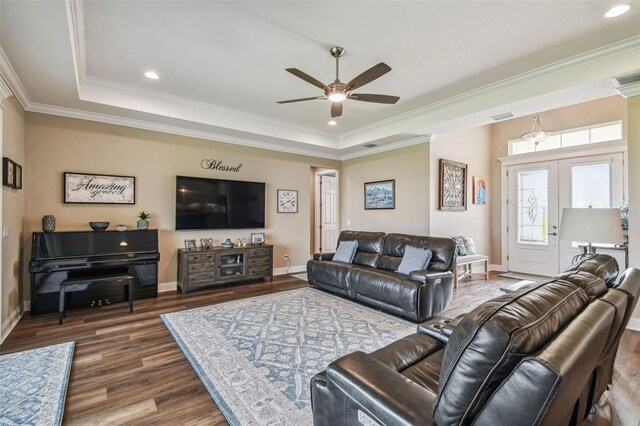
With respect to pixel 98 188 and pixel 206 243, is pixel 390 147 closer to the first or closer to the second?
pixel 206 243

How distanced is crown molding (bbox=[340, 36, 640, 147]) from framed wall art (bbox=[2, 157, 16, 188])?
5.16 m

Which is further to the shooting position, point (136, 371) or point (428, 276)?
point (428, 276)

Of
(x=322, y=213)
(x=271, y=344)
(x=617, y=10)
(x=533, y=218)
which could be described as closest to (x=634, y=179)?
(x=617, y=10)

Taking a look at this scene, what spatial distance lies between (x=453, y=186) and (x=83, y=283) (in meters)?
6.17

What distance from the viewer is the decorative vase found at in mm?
3858

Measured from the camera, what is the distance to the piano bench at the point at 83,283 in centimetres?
346

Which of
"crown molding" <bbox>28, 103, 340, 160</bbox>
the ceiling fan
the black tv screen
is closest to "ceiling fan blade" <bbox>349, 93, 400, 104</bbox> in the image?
the ceiling fan

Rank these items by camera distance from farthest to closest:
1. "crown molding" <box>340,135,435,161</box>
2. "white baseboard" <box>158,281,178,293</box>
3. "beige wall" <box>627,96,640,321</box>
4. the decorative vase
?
"crown molding" <box>340,135,435,161</box>
"white baseboard" <box>158,281,178,293</box>
the decorative vase
"beige wall" <box>627,96,640,321</box>

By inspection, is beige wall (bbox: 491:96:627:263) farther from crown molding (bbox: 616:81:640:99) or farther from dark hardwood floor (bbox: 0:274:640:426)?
dark hardwood floor (bbox: 0:274:640:426)

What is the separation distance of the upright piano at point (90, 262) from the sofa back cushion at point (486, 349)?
14.6ft

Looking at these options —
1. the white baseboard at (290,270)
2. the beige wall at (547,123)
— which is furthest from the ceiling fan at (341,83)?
the beige wall at (547,123)

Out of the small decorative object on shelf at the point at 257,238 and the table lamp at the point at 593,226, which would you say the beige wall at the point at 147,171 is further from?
the table lamp at the point at 593,226

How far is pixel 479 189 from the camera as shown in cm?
668

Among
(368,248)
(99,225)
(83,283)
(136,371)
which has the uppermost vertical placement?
(99,225)
